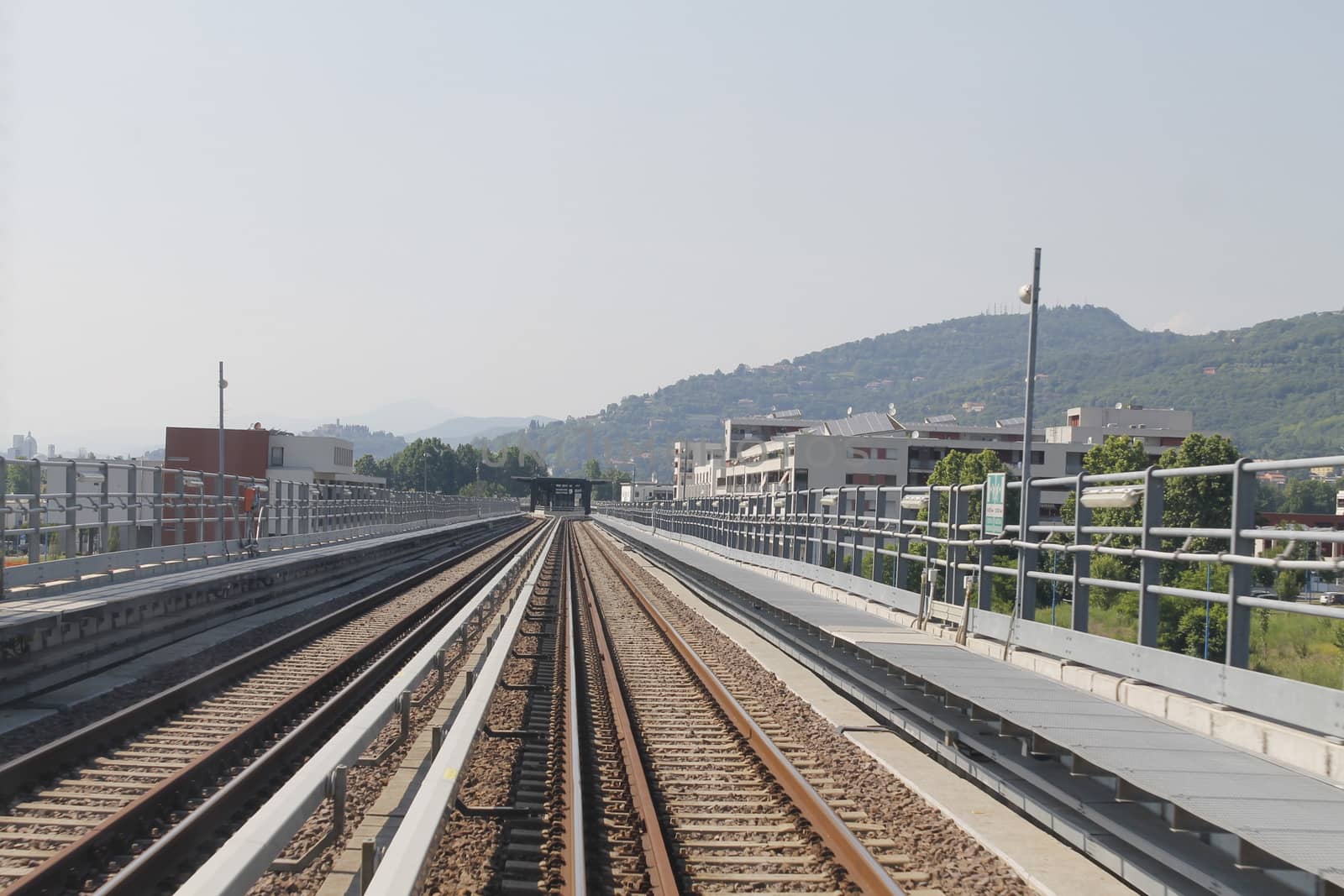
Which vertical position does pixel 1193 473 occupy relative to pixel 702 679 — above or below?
above

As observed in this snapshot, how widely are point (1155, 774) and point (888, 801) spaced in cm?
213

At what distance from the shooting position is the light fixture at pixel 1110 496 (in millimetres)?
9656

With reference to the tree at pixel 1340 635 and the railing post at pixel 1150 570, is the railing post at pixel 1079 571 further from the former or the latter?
the tree at pixel 1340 635

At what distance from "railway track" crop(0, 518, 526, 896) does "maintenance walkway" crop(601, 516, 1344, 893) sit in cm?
524

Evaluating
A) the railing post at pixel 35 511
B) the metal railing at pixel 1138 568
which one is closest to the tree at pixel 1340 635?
the metal railing at pixel 1138 568

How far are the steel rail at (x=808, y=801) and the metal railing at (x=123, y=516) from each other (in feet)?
27.5

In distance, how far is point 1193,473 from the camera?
8.40 meters

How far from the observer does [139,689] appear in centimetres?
1212

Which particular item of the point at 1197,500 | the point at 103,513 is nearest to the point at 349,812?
the point at 1197,500

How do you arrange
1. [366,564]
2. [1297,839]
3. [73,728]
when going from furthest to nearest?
1. [366,564]
2. [73,728]
3. [1297,839]

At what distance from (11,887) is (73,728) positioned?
16.1 feet

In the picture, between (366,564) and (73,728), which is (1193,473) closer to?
(73,728)

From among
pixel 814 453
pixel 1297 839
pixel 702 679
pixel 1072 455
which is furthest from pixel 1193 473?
pixel 1072 455

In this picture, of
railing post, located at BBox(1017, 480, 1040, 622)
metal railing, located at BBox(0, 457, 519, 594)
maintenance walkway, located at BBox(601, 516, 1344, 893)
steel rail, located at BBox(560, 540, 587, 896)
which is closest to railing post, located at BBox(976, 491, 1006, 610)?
railing post, located at BBox(1017, 480, 1040, 622)
